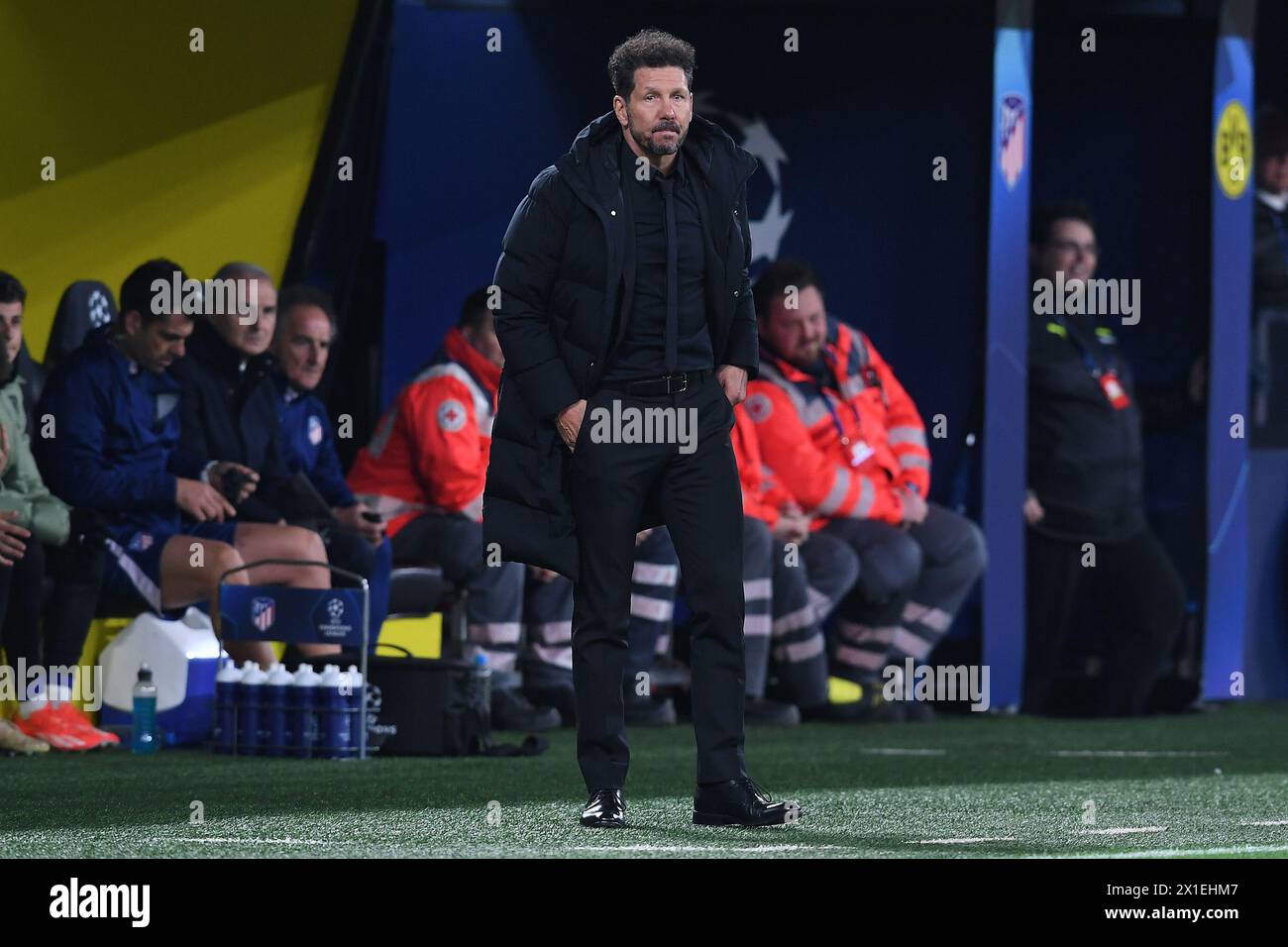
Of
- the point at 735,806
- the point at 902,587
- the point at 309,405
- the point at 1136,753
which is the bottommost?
the point at 1136,753

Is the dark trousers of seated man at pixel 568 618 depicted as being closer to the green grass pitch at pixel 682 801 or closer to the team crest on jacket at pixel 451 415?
the green grass pitch at pixel 682 801

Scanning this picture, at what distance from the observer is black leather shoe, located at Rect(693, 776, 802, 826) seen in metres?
4.90

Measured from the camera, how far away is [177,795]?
5.63m

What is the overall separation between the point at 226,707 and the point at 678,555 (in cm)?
254

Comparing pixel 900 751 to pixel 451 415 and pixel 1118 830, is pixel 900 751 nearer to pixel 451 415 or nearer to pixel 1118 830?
pixel 451 415

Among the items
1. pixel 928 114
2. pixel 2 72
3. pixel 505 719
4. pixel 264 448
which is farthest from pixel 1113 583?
pixel 2 72

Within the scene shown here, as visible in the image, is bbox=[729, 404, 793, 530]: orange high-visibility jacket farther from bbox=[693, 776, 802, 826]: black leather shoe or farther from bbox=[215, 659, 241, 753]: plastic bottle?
bbox=[693, 776, 802, 826]: black leather shoe

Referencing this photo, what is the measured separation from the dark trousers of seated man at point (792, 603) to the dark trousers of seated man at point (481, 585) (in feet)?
2.65

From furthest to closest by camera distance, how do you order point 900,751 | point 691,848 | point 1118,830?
point 900,751 → point 1118,830 → point 691,848

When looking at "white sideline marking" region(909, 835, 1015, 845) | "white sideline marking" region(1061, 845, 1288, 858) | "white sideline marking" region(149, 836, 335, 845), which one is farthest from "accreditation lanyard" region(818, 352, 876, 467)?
"white sideline marking" region(149, 836, 335, 845)

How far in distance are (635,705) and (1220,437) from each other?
297 centimetres

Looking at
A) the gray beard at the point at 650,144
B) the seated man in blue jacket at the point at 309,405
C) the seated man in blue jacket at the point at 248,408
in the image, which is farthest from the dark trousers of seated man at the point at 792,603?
the gray beard at the point at 650,144

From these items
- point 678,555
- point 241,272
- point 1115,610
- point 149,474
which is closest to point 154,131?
point 241,272

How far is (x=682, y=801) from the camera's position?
5.55 metres
